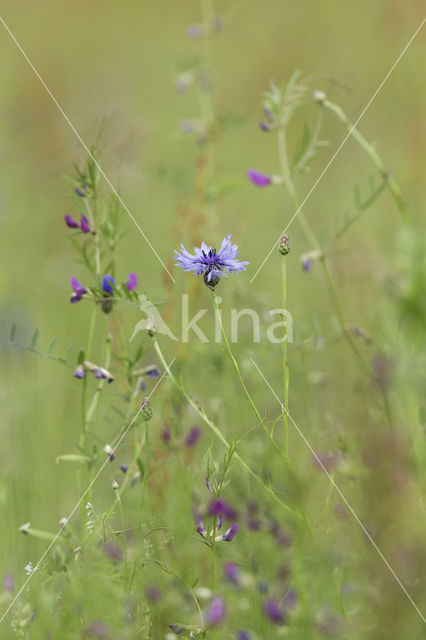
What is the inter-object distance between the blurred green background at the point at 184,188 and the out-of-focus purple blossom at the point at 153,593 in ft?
0.97

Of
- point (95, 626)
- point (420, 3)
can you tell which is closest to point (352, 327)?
point (95, 626)

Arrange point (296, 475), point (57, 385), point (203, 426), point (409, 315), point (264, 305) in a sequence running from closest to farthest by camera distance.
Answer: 1. point (409, 315)
2. point (296, 475)
3. point (203, 426)
4. point (264, 305)
5. point (57, 385)

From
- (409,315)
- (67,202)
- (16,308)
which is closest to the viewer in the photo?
(409,315)

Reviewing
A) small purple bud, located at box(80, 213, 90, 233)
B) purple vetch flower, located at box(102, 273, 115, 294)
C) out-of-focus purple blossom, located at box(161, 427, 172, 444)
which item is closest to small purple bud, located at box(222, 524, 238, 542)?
out-of-focus purple blossom, located at box(161, 427, 172, 444)

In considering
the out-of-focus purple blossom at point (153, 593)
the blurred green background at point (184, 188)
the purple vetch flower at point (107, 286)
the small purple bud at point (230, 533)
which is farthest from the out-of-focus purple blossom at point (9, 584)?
the purple vetch flower at point (107, 286)

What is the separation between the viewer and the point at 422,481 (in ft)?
3.60

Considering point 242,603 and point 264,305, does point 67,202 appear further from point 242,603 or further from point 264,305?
point 242,603

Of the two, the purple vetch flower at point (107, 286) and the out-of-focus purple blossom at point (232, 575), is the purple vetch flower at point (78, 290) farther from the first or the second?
the out-of-focus purple blossom at point (232, 575)

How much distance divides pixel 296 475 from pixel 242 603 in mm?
240

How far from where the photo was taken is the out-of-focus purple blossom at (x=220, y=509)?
1.10 metres

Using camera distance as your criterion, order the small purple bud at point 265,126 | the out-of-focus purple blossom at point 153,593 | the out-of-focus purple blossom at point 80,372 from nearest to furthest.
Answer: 1. the out-of-focus purple blossom at point 153,593
2. the out-of-focus purple blossom at point 80,372
3. the small purple bud at point 265,126

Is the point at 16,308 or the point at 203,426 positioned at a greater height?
the point at 16,308

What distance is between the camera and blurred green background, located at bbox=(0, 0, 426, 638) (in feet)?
5.22

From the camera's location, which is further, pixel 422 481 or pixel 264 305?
pixel 264 305
